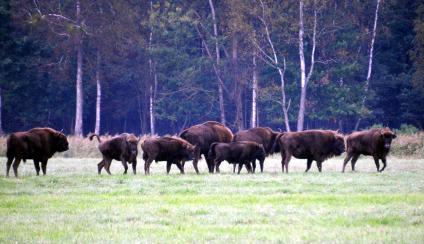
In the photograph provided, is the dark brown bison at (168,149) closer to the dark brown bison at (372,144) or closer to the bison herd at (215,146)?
the bison herd at (215,146)

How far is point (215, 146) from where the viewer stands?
27.6 metres

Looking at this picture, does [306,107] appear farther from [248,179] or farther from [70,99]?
[248,179]

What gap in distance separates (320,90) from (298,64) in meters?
2.56

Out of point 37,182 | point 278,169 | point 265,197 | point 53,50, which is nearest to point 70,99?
point 53,50

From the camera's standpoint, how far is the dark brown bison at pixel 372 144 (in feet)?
92.4

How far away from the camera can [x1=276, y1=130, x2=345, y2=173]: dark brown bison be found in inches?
1127

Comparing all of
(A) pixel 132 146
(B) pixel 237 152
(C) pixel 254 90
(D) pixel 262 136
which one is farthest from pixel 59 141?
(C) pixel 254 90

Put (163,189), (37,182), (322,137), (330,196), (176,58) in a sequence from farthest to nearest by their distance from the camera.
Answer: (176,58)
(322,137)
(37,182)
(163,189)
(330,196)

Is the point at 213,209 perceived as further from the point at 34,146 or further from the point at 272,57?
the point at 272,57

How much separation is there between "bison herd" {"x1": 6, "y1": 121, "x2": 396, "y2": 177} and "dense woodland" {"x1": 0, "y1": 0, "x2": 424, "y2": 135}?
1118 inches

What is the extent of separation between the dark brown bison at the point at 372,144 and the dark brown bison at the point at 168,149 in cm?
528

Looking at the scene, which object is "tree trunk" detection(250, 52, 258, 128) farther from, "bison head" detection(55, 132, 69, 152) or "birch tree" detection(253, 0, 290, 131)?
"bison head" detection(55, 132, 69, 152)

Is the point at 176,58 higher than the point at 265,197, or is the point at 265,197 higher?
the point at 176,58

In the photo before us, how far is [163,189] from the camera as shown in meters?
20.8
